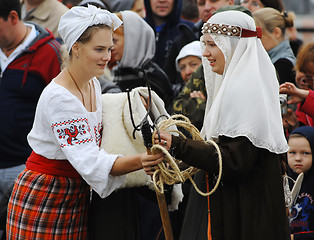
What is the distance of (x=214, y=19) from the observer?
3840 mm

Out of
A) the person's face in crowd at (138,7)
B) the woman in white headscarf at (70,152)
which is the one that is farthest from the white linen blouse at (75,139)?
the person's face in crowd at (138,7)

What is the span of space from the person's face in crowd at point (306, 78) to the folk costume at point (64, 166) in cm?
190

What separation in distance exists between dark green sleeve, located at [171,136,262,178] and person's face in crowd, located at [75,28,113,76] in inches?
28.1

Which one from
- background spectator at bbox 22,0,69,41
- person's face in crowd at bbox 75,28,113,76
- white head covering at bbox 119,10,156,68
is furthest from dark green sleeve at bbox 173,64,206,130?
background spectator at bbox 22,0,69,41

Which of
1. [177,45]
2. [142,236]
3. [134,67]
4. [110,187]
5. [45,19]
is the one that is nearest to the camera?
[110,187]

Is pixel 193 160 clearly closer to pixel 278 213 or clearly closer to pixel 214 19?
pixel 278 213

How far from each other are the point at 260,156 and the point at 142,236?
4.68 feet

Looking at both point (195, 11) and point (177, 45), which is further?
point (195, 11)

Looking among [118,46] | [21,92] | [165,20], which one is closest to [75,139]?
[21,92]

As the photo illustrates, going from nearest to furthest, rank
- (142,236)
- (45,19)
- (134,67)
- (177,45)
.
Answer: (142,236)
(134,67)
(177,45)
(45,19)

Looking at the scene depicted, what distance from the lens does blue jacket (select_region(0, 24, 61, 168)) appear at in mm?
5125

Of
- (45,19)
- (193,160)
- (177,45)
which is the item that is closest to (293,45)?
(177,45)

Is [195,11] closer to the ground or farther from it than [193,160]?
farther from it

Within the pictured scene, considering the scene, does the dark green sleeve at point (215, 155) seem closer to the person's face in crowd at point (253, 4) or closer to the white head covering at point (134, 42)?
the white head covering at point (134, 42)
